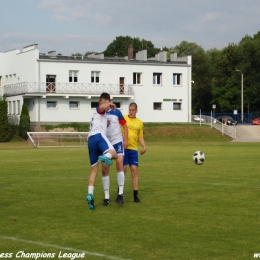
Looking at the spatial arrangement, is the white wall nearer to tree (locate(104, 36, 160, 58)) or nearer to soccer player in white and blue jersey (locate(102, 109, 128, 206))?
tree (locate(104, 36, 160, 58))

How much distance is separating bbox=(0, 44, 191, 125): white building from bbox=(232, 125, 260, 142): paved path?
387 inches

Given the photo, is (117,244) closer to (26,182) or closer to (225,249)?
(225,249)

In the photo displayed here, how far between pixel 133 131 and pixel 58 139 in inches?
1794

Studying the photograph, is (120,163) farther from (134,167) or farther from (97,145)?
(97,145)

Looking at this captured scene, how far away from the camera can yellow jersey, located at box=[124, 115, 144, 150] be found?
1421cm

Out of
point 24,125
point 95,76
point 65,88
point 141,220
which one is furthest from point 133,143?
point 95,76

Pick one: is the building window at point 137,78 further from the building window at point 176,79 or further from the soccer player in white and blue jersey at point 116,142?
the soccer player in white and blue jersey at point 116,142

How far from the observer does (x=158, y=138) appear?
67.6m

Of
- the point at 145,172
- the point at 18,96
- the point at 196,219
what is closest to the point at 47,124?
the point at 18,96

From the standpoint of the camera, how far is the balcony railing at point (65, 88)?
72.9m

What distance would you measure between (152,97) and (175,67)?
541 centimetres

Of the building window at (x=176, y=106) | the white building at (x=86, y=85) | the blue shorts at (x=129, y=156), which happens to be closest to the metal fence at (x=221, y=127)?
the building window at (x=176, y=106)

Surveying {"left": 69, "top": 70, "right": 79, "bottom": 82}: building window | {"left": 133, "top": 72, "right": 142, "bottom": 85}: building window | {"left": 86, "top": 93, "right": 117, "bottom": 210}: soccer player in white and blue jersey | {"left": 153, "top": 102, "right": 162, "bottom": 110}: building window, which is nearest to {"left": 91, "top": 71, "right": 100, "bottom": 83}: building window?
{"left": 69, "top": 70, "right": 79, "bottom": 82}: building window

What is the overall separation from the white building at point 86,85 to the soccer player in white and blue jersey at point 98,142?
6026cm
